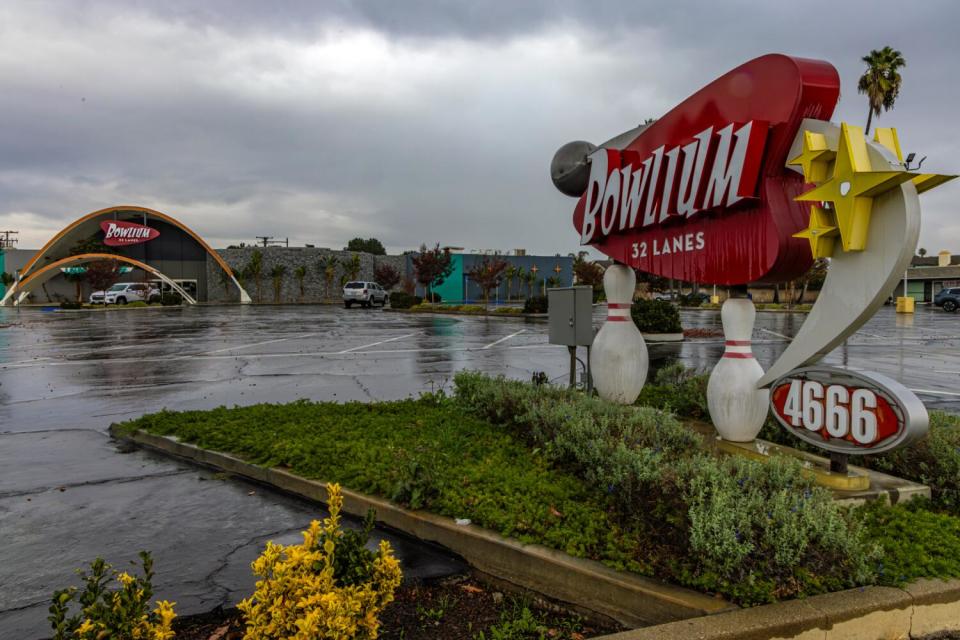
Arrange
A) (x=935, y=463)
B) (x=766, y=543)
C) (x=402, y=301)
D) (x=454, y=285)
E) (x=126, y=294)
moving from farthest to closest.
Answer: (x=454, y=285), (x=126, y=294), (x=402, y=301), (x=935, y=463), (x=766, y=543)

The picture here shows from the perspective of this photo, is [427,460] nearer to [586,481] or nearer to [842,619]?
[586,481]

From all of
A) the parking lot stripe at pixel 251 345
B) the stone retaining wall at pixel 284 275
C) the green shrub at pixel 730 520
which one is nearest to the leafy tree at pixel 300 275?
the stone retaining wall at pixel 284 275

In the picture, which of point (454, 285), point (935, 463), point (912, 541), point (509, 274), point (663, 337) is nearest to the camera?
point (912, 541)

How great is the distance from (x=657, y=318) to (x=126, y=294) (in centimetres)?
4367

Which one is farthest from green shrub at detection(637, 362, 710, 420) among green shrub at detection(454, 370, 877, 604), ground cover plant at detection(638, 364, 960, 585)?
green shrub at detection(454, 370, 877, 604)

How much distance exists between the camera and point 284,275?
5516cm

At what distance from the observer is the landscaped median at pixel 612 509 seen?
116 inches

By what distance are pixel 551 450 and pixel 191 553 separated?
2.65m

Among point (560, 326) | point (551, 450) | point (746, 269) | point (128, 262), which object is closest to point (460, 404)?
point (560, 326)

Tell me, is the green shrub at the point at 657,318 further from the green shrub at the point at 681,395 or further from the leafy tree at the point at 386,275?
the leafy tree at the point at 386,275

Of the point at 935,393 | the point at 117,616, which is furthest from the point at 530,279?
the point at 117,616

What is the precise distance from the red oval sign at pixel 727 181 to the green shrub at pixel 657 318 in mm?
12333

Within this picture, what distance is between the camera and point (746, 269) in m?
5.10

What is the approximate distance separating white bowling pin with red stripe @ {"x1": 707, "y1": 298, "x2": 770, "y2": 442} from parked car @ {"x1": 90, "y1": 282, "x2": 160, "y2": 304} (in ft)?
166
